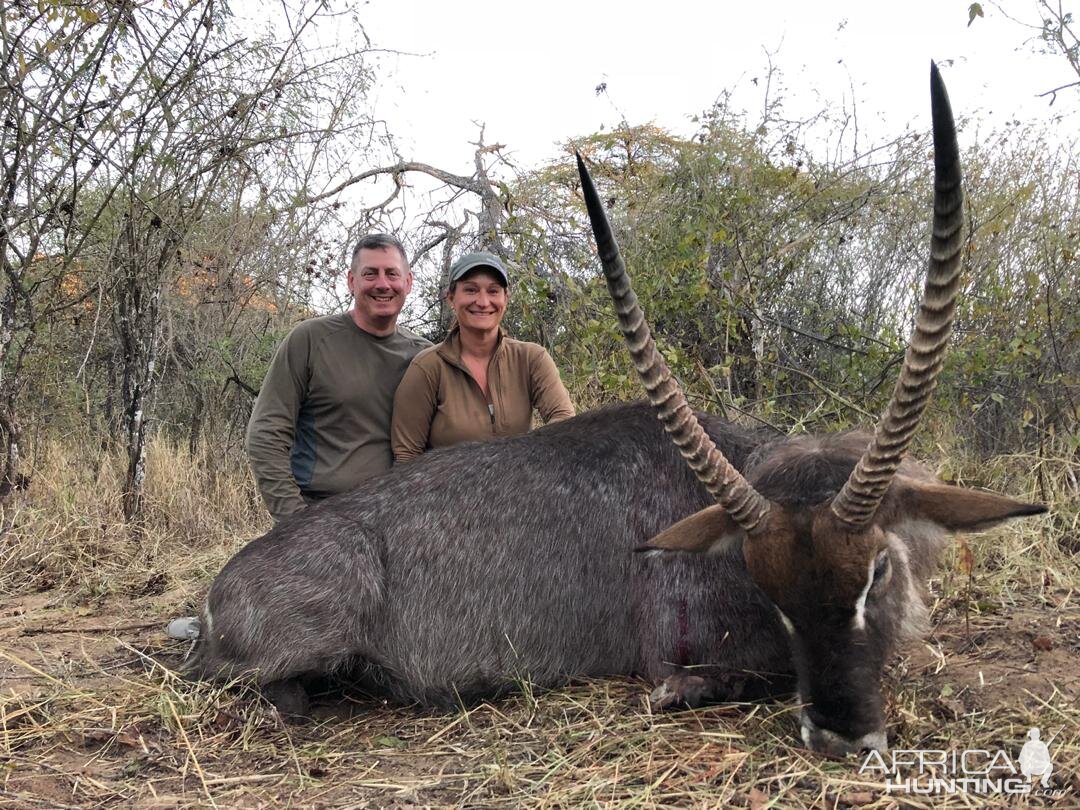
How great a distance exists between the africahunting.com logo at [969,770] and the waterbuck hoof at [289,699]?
220 centimetres

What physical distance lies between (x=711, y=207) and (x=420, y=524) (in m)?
3.54

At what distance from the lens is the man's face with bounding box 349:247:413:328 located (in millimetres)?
5117

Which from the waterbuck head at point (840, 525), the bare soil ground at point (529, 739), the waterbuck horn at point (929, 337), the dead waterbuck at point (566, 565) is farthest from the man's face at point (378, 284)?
the waterbuck horn at point (929, 337)

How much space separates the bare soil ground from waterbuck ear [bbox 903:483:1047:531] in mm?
614

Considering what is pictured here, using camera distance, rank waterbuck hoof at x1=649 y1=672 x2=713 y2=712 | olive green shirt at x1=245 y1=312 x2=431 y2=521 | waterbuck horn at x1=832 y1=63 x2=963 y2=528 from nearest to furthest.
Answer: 1. waterbuck horn at x1=832 y1=63 x2=963 y2=528
2. waterbuck hoof at x1=649 y1=672 x2=713 y2=712
3. olive green shirt at x1=245 y1=312 x2=431 y2=521

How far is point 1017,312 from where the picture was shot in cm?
647

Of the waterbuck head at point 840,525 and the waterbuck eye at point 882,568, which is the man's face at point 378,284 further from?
the waterbuck eye at point 882,568

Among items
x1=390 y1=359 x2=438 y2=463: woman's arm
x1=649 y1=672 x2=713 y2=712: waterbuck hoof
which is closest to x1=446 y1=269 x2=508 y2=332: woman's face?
x1=390 y1=359 x2=438 y2=463: woman's arm

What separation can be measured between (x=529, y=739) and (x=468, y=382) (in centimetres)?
228

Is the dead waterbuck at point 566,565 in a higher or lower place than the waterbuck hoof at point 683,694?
higher

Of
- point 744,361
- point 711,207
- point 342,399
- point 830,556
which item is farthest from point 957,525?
point 744,361

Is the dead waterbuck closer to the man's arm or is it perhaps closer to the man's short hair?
the man's arm

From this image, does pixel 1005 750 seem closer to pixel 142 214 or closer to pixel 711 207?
pixel 711 207

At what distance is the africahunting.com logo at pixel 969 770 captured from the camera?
7.91ft
